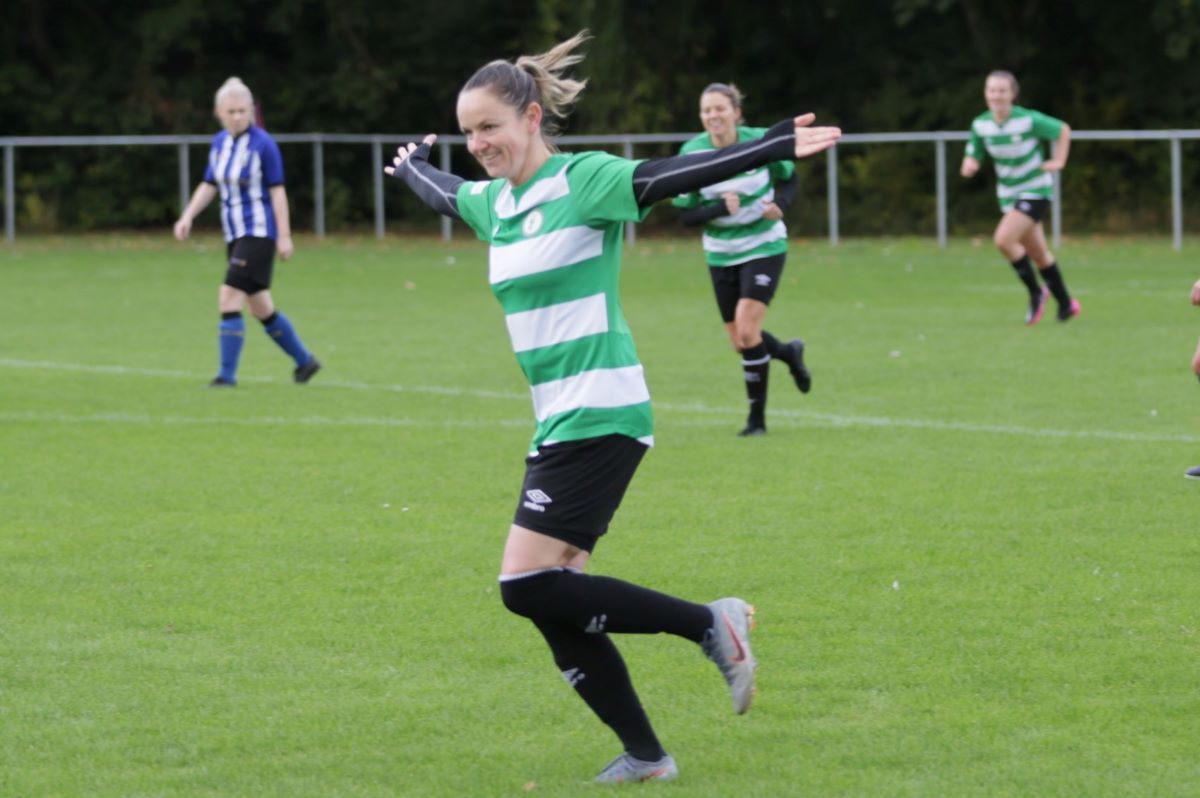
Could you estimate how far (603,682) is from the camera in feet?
15.8

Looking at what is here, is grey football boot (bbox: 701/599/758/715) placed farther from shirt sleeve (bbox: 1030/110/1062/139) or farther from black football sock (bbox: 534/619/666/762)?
shirt sleeve (bbox: 1030/110/1062/139)

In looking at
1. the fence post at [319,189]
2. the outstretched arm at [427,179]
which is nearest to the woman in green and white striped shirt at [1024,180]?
the outstretched arm at [427,179]

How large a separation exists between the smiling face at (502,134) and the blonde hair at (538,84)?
0.9 inches

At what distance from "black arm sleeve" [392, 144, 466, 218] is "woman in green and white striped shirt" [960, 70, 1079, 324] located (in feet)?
37.5

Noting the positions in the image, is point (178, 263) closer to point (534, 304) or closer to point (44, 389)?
point (44, 389)

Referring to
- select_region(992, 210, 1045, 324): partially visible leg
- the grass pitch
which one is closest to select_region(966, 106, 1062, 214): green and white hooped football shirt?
select_region(992, 210, 1045, 324): partially visible leg

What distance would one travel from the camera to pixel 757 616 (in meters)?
6.51

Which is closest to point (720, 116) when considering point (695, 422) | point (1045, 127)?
point (695, 422)

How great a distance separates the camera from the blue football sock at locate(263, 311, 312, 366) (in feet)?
43.5

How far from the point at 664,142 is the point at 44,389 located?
17277 millimetres

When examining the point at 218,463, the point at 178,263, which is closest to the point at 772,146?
the point at 218,463

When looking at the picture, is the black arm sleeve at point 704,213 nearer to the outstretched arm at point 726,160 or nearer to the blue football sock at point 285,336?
the blue football sock at point 285,336

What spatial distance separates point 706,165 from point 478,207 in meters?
0.79

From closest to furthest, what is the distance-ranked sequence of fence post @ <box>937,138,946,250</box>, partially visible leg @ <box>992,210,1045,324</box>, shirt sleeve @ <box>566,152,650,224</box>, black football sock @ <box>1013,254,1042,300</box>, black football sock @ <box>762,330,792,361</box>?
shirt sleeve @ <box>566,152,650,224</box>
black football sock @ <box>762,330,792,361</box>
partially visible leg @ <box>992,210,1045,324</box>
black football sock @ <box>1013,254,1042,300</box>
fence post @ <box>937,138,946,250</box>
